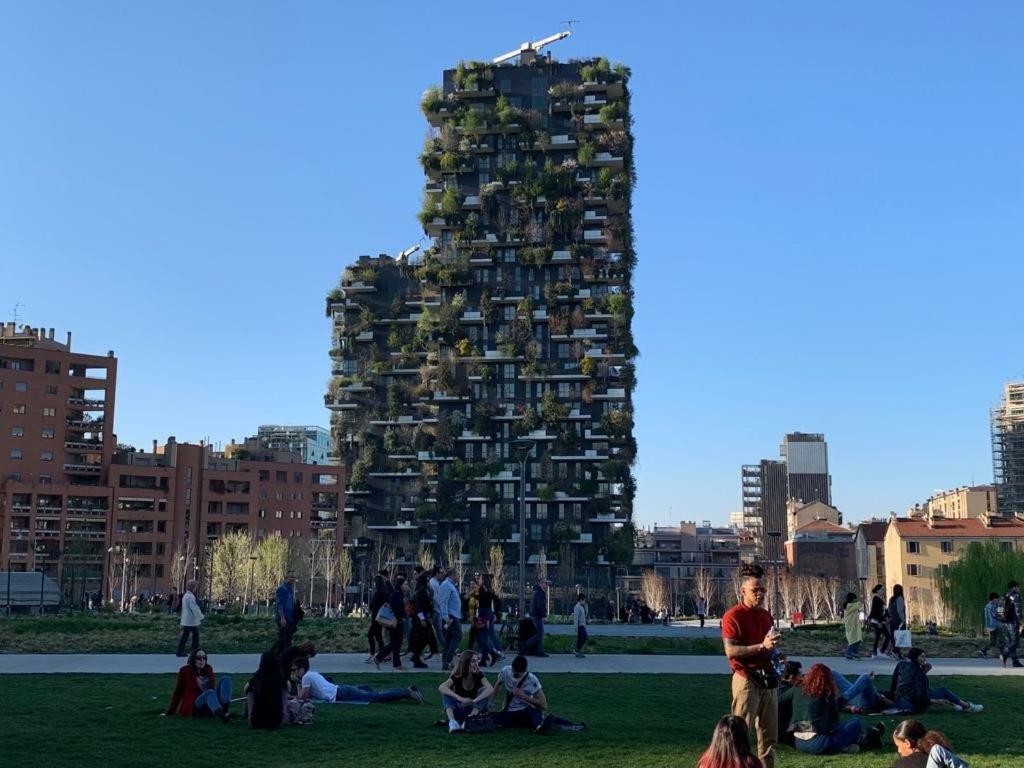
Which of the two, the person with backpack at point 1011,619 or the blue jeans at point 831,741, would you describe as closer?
the blue jeans at point 831,741

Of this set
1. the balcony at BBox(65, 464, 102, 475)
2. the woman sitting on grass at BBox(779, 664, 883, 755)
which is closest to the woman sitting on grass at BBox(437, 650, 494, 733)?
the woman sitting on grass at BBox(779, 664, 883, 755)

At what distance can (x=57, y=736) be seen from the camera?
13.2m

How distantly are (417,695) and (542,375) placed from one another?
85098 millimetres

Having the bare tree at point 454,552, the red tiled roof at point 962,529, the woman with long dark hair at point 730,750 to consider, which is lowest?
the woman with long dark hair at point 730,750

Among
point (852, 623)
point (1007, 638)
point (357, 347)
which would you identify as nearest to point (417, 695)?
point (852, 623)

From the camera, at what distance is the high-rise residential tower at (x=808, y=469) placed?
194m

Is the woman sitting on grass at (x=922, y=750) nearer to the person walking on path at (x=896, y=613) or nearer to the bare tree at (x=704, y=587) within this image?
the person walking on path at (x=896, y=613)

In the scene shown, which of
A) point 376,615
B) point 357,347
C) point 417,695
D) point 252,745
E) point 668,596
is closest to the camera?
point 252,745

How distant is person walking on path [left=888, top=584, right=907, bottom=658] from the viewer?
26797mm

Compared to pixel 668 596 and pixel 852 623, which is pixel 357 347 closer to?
pixel 668 596

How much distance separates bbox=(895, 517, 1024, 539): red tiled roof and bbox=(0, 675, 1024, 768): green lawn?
309ft

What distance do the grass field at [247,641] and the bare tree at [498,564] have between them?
5572 centimetres

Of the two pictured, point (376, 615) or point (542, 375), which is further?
point (542, 375)

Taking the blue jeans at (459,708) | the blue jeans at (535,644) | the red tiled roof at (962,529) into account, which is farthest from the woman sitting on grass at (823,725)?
the red tiled roof at (962,529)
